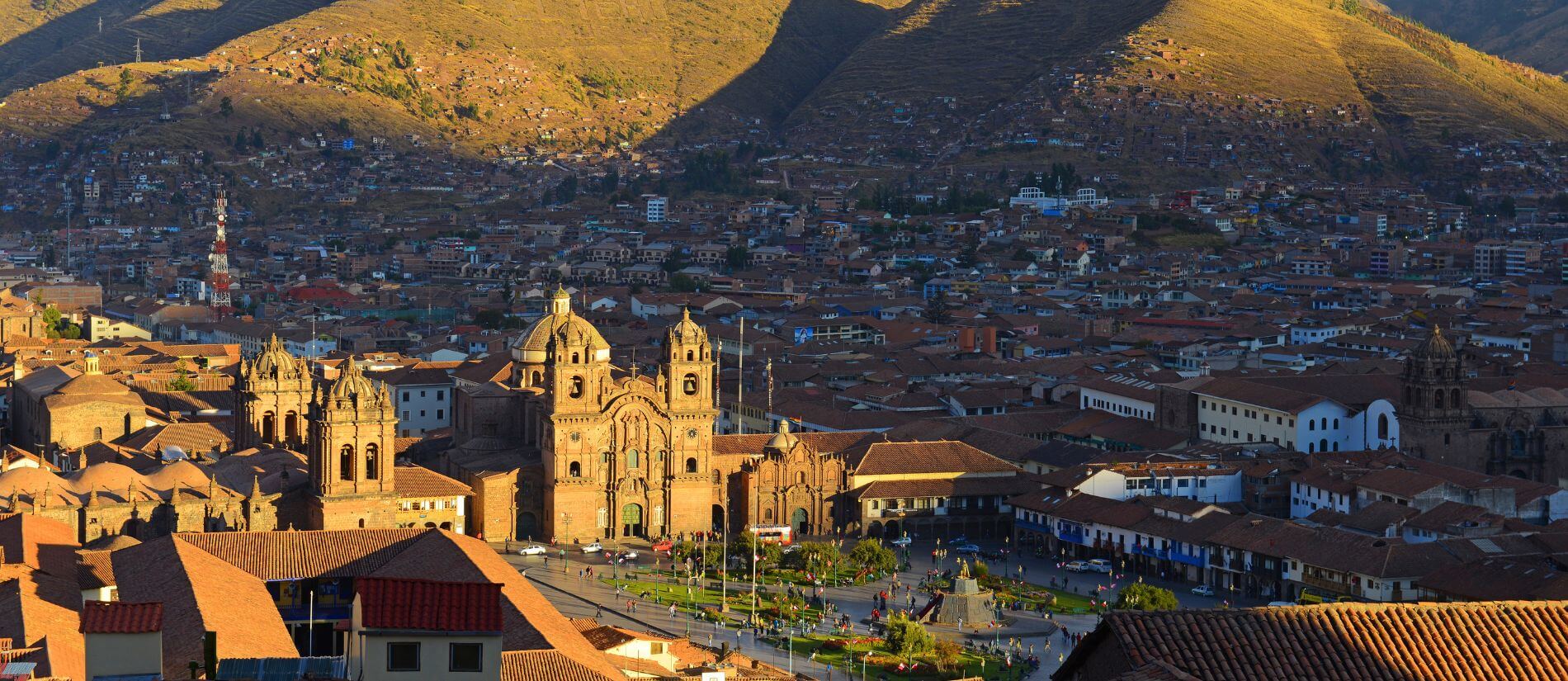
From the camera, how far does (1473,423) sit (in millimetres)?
72562

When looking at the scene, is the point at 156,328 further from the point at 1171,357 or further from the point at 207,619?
the point at 207,619

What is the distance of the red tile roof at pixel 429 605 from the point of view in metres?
19.0

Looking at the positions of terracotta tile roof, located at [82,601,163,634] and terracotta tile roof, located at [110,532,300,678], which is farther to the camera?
terracotta tile roof, located at [110,532,300,678]

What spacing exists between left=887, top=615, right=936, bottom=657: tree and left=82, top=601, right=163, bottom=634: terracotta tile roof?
2861 cm

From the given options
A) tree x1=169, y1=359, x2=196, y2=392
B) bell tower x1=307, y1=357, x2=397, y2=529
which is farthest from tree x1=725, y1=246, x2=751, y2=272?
bell tower x1=307, y1=357, x2=397, y2=529

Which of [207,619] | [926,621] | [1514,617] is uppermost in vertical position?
[1514,617]

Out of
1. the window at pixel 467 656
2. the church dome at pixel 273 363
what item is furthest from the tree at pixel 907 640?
the window at pixel 467 656

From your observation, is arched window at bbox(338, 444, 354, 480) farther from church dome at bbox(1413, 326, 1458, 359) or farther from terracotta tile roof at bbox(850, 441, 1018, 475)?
church dome at bbox(1413, 326, 1458, 359)

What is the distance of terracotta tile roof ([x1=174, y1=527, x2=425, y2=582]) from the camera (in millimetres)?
43344

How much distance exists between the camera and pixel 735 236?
534 ft

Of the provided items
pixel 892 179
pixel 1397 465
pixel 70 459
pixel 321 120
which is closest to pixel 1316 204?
pixel 892 179

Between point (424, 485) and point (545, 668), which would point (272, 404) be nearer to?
point (424, 485)

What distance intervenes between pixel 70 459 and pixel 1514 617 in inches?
2129

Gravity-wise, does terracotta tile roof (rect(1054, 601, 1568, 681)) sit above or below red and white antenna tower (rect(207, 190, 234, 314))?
above
